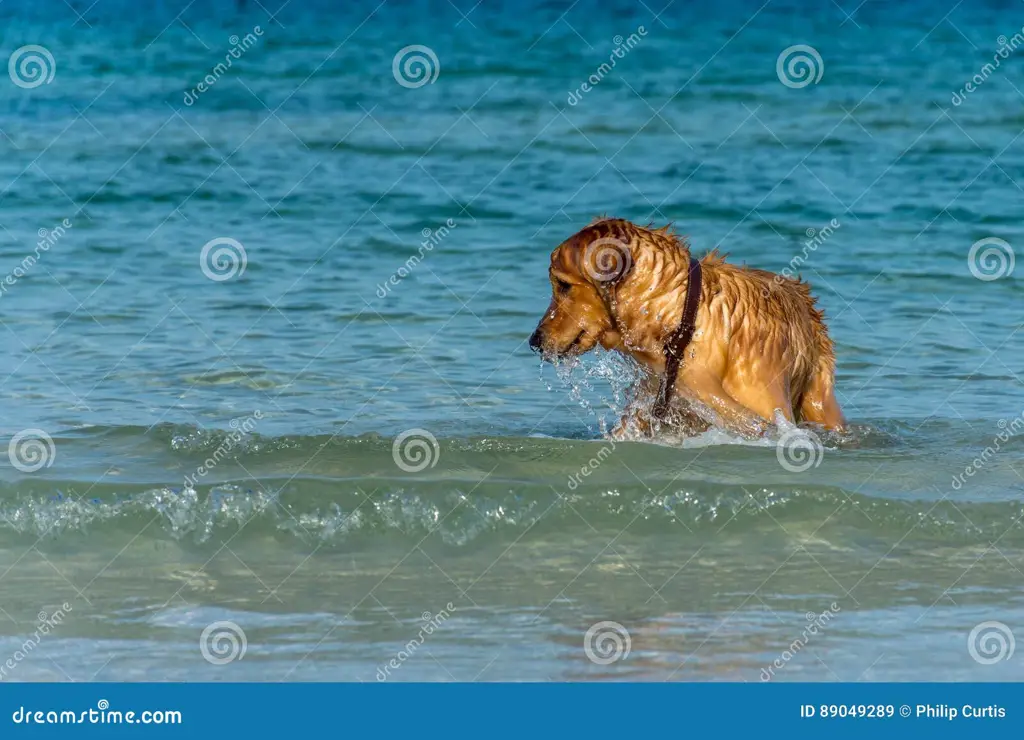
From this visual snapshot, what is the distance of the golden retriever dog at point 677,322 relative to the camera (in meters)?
8.86

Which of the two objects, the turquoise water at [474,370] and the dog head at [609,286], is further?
the dog head at [609,286]

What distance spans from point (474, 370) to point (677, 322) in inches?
143

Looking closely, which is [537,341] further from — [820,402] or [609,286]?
[820,402]

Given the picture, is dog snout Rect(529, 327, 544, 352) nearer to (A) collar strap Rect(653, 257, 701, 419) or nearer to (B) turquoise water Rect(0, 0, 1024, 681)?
(B) turquoise water Rect(0, 0, 1024, 681)

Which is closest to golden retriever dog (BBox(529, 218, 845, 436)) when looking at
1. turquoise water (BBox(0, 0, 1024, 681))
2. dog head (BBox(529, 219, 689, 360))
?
dog head (BBox(529, 219, 689, 360))

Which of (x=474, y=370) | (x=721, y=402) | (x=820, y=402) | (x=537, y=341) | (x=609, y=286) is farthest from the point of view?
(x=474, y=370)

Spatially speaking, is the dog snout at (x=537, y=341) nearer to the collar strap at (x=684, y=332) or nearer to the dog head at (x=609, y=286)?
the dog head at (x=609, y=286)

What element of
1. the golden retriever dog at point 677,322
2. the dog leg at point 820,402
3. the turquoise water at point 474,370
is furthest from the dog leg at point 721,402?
the dog leg at point 820,402

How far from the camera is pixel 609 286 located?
29.1ft

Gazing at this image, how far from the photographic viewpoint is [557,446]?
998cm

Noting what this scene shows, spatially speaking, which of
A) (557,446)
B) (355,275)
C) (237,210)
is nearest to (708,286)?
(557,446)

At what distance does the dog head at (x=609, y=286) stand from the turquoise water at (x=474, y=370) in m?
0.40

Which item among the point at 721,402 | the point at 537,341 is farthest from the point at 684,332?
the point at 537,341

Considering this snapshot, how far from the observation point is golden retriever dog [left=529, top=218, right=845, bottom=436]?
8859 millimetres
